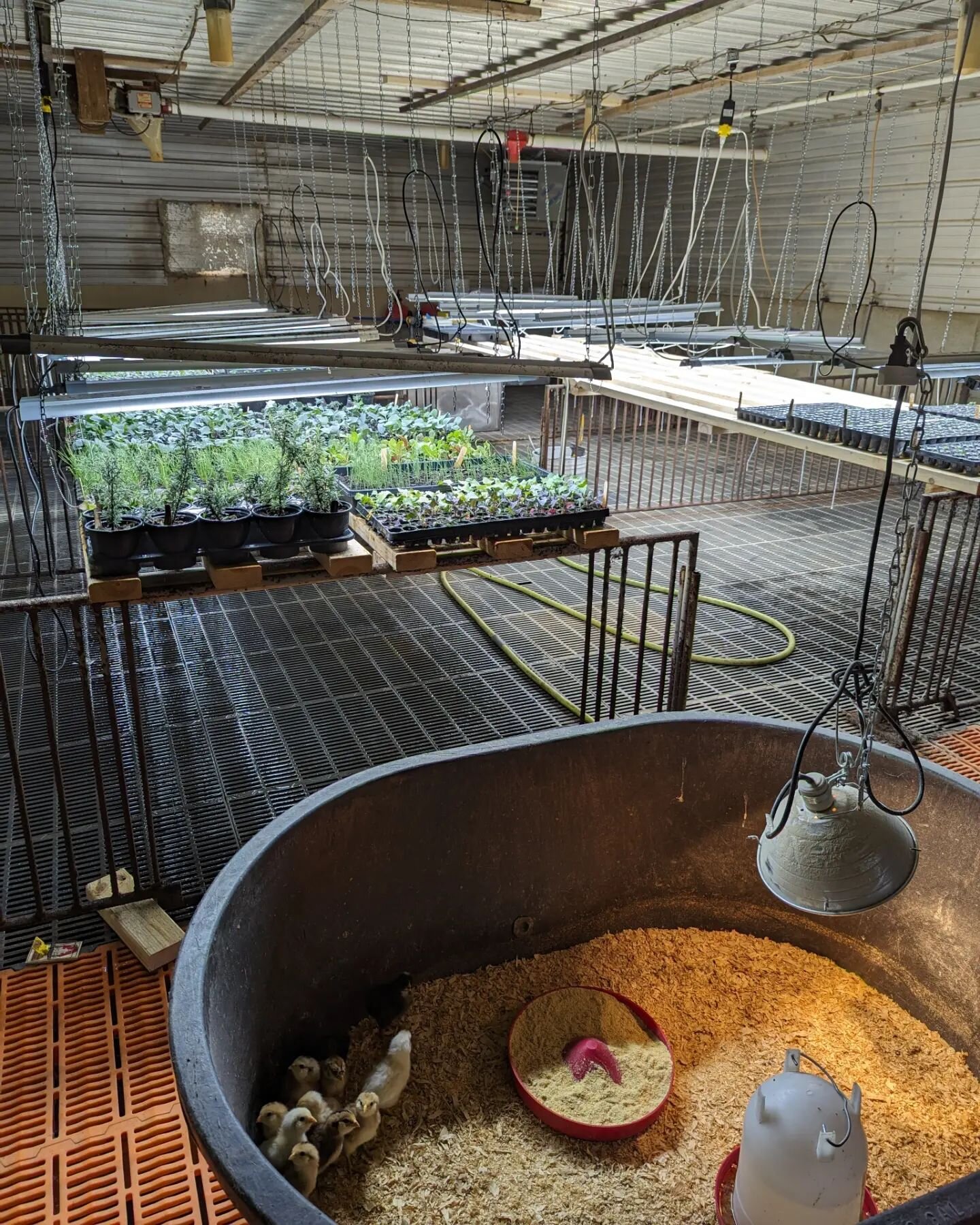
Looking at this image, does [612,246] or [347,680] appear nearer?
[612,246]

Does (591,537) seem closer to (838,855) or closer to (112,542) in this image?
(112,542)

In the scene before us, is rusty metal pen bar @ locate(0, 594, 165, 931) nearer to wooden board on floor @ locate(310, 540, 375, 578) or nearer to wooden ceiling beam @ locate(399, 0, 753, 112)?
wooden board on floor @ locate(310, 540, 375, 578)

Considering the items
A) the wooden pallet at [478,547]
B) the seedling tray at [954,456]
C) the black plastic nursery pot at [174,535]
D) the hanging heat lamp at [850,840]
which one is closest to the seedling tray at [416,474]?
the wooden pallet at [478,547]

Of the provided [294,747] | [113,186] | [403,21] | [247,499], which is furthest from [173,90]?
[294,747]

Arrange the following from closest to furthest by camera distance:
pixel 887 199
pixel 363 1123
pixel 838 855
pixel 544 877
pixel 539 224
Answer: pixel 838 855 < pixel 363 1123 < pixel 544 877 < pixel 887 199 < pixel 539 224

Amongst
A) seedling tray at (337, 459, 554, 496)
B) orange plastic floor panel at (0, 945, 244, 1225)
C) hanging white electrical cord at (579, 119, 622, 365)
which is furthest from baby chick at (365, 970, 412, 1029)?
seedling tray at (337, 459, 554, 496)

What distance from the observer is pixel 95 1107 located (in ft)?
8.87

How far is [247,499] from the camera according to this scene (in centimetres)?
464

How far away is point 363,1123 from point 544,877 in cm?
104

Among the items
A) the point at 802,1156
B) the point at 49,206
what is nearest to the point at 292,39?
the point at 49,206

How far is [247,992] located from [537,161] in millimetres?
15403

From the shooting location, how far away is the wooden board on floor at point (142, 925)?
325 cm

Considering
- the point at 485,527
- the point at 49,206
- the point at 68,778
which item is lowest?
the point at 68,778

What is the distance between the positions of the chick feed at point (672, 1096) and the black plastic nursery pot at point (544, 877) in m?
0.10
